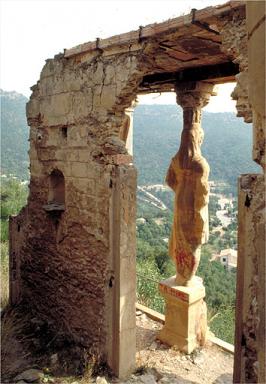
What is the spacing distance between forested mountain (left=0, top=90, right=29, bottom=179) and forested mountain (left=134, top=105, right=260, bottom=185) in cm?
1485

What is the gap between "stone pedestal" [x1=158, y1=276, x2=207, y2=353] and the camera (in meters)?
6.01

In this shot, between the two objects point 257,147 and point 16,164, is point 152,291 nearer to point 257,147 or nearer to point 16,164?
point 257,147

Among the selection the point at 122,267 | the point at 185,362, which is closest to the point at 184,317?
the point at 185,362

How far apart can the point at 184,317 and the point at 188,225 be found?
143 cm

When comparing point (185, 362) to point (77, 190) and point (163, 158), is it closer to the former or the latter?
point (77, 190)

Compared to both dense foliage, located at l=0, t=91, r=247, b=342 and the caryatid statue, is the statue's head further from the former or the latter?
dense foliage, located at l=0, t=91, r=247, b=342

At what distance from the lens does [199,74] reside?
596cm

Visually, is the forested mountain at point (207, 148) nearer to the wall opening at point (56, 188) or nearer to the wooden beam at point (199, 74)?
the wooden beam at point (199, 74)

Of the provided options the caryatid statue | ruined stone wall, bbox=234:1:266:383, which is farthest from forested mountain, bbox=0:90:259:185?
ruined stone wall, bbox=234:1:266:383

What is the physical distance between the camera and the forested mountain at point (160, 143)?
45.9 metres

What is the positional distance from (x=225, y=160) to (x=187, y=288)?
4959 centimetres

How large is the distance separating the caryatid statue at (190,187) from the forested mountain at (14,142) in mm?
34275

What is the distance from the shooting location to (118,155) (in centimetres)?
485

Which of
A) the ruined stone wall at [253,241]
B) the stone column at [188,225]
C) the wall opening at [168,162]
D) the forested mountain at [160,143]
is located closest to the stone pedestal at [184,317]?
the stone column at [188,225]
